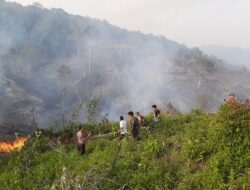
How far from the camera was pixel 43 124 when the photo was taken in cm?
4478

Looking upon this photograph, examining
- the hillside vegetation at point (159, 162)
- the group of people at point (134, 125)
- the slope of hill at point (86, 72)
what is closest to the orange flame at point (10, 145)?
the hillside vegetation at point (159, 162)

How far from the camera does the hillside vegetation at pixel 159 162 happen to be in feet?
47.8

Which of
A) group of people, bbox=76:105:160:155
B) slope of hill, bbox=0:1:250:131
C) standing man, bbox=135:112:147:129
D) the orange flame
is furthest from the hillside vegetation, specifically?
slope of hill, bbox=0:1:250:131

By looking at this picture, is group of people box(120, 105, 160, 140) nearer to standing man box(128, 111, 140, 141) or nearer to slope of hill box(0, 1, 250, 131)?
standing man box(128, 111, 140, 141)

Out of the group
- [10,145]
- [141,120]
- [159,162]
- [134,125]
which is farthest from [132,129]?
[10,145]

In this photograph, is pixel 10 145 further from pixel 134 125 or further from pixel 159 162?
pixel 159 162

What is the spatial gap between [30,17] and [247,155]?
69847 millimetres

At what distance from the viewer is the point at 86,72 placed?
209 feet

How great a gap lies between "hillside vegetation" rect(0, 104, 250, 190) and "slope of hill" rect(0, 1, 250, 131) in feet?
73.5

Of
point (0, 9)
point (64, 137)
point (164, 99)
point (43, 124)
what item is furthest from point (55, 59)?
point (64, 137)

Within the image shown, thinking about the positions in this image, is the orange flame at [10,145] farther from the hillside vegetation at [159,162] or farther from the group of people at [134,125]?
the group of people at [134,125]

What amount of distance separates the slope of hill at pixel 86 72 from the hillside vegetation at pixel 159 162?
22.4m

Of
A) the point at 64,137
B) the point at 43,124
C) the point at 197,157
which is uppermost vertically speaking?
the point at 197,157

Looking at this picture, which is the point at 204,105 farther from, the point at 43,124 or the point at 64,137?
the point at 64,137
